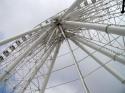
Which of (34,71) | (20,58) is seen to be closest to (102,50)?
(34,71)

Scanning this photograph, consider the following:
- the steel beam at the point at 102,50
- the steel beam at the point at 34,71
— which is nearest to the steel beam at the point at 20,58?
the steel beam at the point at 34,71

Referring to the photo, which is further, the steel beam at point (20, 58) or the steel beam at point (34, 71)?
the steel beam at point (34, 71)

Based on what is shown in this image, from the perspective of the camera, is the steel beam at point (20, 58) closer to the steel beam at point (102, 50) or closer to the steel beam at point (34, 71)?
the steel beam at point (34, 71)

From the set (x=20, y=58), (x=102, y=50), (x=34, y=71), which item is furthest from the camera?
(x=34, y=71)

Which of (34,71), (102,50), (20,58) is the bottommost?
(102,50)

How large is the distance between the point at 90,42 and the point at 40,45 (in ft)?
20.7

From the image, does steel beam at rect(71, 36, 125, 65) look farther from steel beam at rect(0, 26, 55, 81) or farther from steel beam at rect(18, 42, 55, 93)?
steel beam at rect(18, 42, 55, 93)

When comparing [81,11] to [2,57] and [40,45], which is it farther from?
[2,57]

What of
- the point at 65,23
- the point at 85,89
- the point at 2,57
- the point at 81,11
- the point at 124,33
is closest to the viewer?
the point at 124,33

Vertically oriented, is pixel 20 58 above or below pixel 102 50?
above

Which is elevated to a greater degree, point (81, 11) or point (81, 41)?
point (81, 11)

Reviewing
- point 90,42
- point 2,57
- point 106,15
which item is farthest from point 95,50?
point 2,57

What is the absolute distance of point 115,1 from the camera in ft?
132

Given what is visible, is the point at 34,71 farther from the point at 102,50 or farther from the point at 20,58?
the point at 102,50
